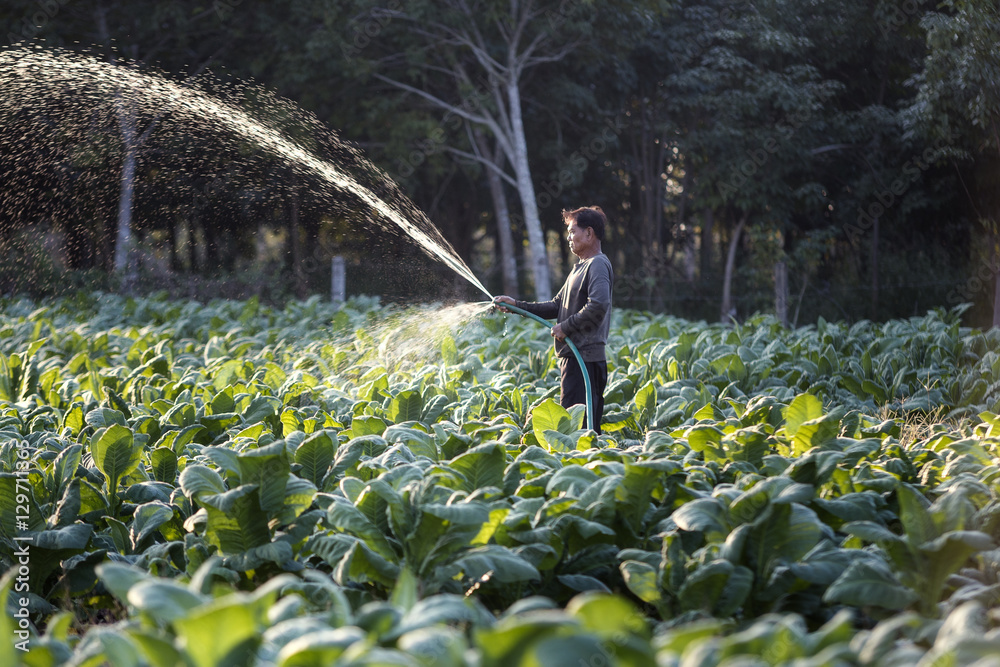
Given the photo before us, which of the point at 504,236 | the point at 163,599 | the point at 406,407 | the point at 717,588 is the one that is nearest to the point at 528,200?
the point at 504,236

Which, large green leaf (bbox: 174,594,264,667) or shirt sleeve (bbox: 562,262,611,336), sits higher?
shirt sleeve (bbox: 562,262,611,336)

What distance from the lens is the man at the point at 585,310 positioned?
5.43m

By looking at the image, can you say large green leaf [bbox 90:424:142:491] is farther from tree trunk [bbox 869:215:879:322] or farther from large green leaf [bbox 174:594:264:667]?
tree trunk [bbox 869:215:879:322]

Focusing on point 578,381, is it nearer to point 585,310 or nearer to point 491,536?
point 585,310

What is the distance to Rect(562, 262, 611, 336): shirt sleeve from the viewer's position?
5402mm

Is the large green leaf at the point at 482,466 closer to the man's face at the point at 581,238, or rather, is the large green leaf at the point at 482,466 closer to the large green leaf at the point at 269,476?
the large green leaf at the point at 269,476

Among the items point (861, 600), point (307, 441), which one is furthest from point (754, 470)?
point (307, 441)

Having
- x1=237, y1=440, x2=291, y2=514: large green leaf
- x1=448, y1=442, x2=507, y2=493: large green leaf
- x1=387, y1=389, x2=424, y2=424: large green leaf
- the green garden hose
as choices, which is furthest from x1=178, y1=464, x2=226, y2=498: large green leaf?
the green garden hose

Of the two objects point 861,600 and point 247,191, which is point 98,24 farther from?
point 861,600

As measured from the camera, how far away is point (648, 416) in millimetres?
5297

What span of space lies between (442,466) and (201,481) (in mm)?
873

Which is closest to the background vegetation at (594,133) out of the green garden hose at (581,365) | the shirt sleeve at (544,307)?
the shirt sleeve at (544,307)

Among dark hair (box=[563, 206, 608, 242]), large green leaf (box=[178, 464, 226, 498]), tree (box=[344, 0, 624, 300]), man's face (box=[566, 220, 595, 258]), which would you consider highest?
tree (box=[344, 0, 624, 300])

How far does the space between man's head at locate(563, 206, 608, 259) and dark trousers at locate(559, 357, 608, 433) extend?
2.23 ft
